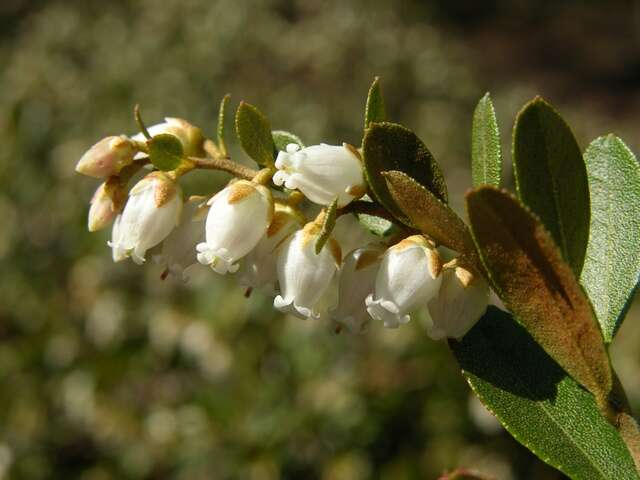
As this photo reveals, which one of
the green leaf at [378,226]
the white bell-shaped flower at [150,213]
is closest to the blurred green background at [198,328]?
the green leaf at [378,226]

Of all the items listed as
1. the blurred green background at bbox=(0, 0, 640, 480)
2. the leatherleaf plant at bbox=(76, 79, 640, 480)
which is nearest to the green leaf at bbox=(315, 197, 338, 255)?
the leatherleaf plant at bbox=(76, 79, 640, 480)

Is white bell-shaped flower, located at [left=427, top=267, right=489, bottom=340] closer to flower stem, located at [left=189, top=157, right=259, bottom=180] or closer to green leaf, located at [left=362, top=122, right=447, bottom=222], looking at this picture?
green leaf, located at [left=362, top=122, right=447, bottom=222]

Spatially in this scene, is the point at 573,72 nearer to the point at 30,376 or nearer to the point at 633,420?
the point at 30,376

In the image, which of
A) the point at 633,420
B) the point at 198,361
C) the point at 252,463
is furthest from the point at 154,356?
the point at 633,420

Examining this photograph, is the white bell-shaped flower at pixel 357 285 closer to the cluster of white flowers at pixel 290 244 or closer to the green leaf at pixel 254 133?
the cluster of white flowers at pixel 290 244

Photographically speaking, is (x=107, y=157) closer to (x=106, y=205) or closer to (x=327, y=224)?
(x=106, y=205)
